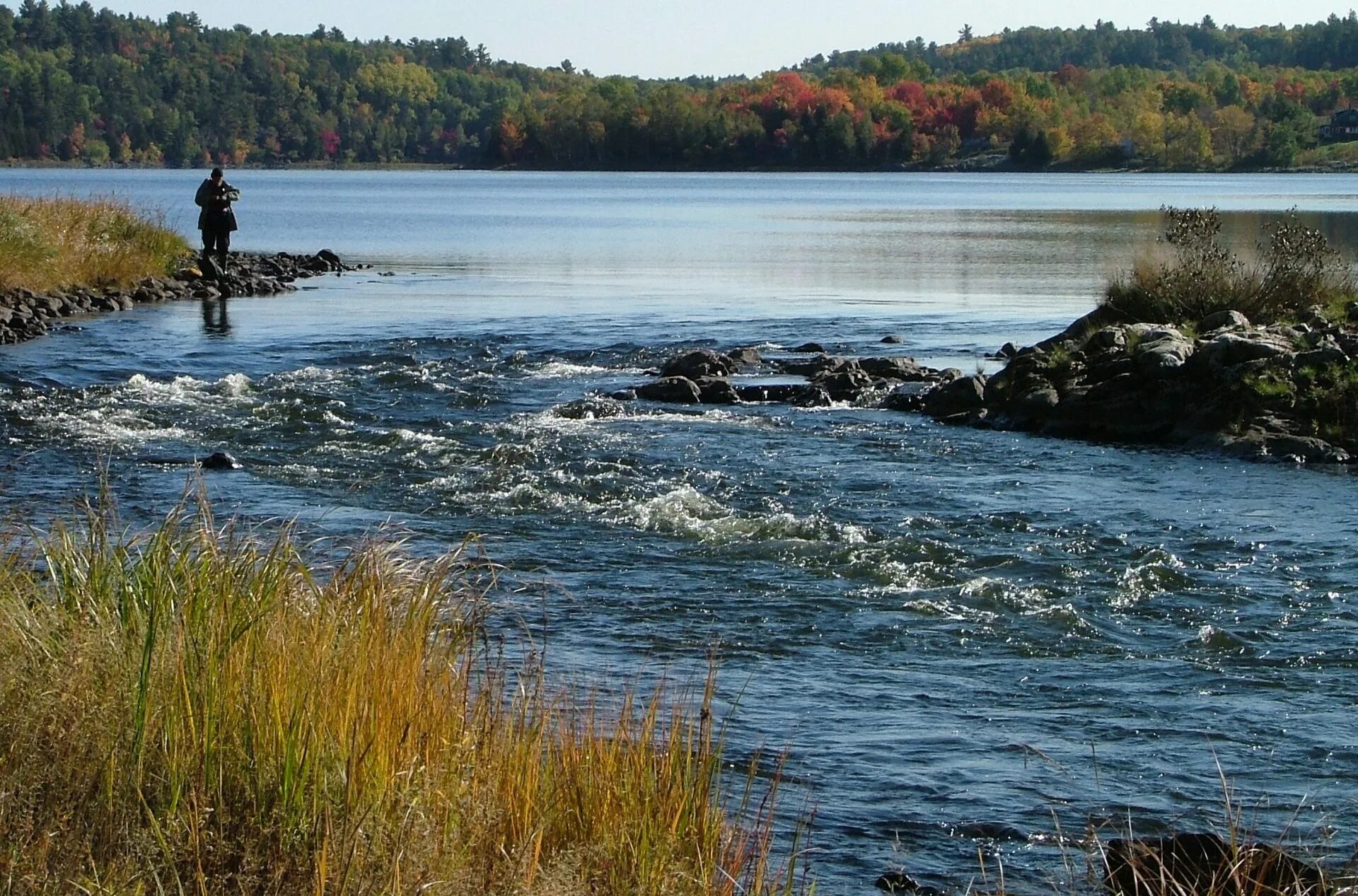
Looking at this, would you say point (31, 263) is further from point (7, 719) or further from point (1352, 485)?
point (7, 719)

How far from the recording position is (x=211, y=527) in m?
7.21

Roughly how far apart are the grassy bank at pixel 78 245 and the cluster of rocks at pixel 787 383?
1333cm

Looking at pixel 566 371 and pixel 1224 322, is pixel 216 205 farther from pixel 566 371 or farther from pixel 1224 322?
pixel 1224 322

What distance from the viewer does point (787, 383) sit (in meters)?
21.8

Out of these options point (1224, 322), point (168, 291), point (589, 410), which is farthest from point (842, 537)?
point (168, 291)

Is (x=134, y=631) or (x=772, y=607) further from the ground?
(x=134, y=631)

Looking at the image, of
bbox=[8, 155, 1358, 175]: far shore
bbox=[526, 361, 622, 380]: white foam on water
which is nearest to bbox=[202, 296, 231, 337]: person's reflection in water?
bbox=[526, 361, 622, 380]: white foam on water

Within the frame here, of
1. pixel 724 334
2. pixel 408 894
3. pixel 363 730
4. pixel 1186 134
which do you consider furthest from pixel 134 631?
pixel 1186 134

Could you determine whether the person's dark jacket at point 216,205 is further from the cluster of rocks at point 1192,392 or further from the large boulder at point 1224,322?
the large boulder at point 1224,322

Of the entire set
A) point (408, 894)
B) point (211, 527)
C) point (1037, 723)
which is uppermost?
point (211, 527)

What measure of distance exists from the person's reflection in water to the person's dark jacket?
1.74 meters

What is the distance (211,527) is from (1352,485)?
11.1 m

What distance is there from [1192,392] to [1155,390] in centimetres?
41

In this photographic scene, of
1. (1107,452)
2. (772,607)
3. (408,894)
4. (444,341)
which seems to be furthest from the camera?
(444,341)
